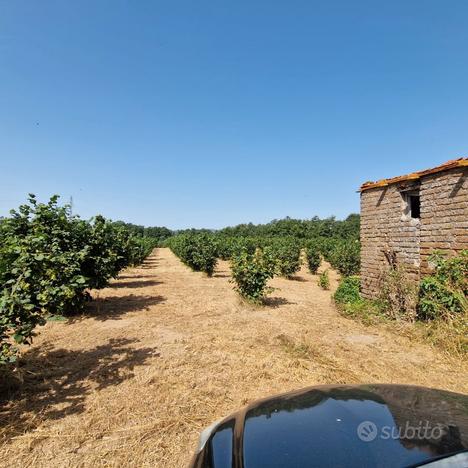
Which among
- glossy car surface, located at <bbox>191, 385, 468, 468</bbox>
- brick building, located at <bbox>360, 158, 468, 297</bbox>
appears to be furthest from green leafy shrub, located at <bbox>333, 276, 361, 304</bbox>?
glossy car surface, located at <bbox>191, 385, 468, 468</bbox>

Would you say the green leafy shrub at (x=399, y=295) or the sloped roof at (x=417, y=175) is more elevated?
the sloped roof at (x=417, y=175)

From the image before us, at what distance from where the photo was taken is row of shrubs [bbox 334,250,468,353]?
5301 millimetres

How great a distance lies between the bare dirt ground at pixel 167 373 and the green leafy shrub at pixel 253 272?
886mm

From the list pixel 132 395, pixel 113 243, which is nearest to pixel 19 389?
pixel 132 395

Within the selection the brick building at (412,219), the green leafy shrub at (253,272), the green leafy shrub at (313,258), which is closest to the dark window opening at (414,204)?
the brick building at (412,219)

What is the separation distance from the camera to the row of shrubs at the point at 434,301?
5301 millimetres

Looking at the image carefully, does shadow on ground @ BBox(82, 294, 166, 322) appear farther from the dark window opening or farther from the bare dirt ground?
the dark window opening

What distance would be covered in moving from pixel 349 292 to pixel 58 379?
749 cm

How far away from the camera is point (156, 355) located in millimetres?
5004

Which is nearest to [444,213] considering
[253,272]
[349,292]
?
→ [349,292]

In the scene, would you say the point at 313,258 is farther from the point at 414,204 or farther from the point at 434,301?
the point at 434,301

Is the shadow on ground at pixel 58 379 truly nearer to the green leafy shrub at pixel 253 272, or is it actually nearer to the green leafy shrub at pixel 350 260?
the green leafy shrub at pixel 253 272

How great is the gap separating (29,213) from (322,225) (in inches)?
2358

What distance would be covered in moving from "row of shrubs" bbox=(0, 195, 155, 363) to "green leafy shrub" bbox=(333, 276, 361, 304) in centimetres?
670
